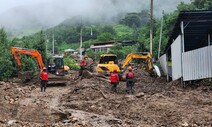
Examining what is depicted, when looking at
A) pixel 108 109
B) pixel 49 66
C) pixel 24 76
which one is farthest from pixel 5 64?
pixel 108 109

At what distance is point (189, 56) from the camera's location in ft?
58.9

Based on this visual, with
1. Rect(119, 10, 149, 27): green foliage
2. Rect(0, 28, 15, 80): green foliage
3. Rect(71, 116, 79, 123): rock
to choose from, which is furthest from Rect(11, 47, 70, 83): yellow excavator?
Rect(119, 10, 149, 27): green foliage

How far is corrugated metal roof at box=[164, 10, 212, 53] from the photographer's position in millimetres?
17375

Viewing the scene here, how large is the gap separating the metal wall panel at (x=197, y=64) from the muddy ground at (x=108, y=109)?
0.55 m

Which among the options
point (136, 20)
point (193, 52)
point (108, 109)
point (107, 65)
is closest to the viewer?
point (108, 109)

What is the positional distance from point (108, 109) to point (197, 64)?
18.6 ft

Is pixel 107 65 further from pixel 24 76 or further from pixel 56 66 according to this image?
pixel 24 76

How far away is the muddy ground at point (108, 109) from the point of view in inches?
445

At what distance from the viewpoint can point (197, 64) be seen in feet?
56.4

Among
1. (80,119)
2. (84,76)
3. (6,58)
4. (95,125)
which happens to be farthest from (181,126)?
(6,58)

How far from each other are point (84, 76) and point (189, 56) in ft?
36.7

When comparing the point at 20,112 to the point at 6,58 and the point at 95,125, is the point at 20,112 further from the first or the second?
the point at 6,58

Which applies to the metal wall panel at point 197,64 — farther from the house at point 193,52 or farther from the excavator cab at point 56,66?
the excavator cab at point 56,66

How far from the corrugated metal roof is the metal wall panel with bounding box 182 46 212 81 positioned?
1822 millimetres
